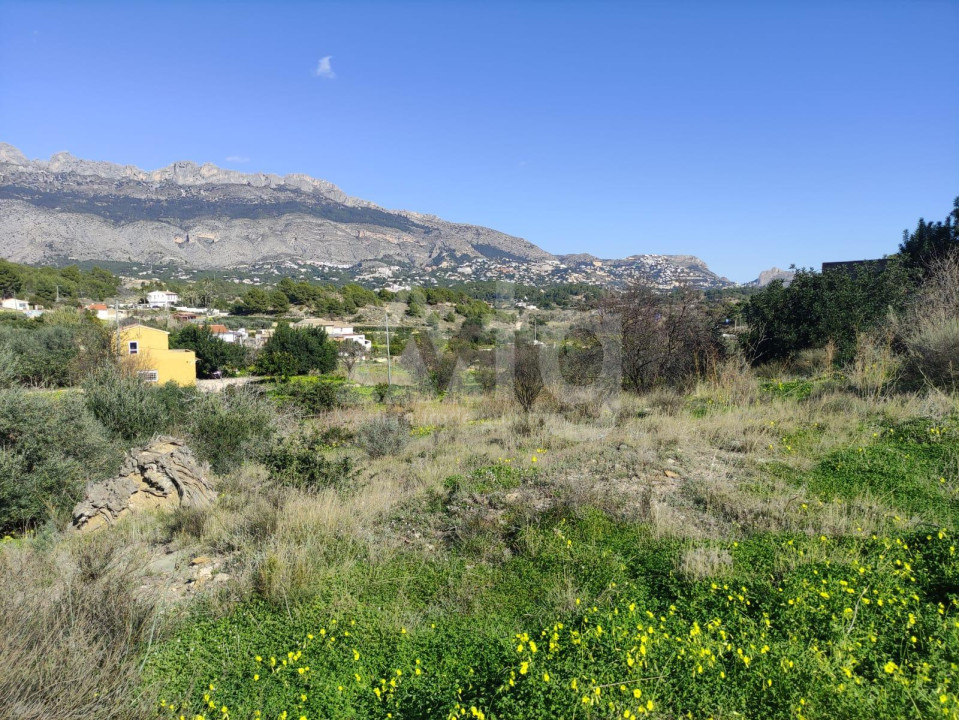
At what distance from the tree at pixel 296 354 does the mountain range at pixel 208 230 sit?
66021mm

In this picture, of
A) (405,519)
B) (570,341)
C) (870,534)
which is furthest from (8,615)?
(570,341)

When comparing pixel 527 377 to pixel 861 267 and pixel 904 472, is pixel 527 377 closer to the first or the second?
pixel 904 472

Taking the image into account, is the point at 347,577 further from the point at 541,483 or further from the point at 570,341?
the point at 570,341

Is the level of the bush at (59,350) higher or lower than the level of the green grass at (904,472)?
lower

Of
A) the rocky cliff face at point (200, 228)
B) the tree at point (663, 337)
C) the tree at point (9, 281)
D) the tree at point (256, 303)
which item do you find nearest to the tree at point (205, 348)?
the tree at point (256, 303)

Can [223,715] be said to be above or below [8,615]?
below

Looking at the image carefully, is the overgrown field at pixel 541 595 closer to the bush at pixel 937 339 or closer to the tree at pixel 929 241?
the bush at pixel 937 339

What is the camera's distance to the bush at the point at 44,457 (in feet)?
22.2

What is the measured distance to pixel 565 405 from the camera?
10648 millimetres

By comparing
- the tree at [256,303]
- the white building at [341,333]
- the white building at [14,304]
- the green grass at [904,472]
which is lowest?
the white building at [341,333]

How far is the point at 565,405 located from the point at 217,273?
426 feet

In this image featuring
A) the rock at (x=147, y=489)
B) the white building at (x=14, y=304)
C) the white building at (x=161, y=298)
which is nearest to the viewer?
the rock at (x=147, y=489)

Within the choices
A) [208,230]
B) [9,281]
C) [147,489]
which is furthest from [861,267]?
[208,230]

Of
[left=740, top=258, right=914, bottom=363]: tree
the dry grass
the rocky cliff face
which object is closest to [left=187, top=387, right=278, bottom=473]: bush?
the dry grass
